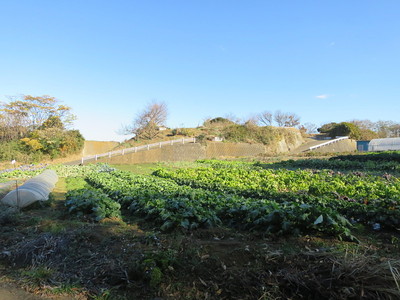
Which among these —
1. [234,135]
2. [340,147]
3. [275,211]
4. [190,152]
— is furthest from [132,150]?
[340,147]

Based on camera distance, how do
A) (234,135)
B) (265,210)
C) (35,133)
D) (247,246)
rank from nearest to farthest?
1. (247,246)
2. (265,210)
3. (35,133)
4. (234,135)

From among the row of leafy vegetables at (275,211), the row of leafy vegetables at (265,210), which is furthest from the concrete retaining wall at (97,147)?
the row of leafy vegetables at (265,210)

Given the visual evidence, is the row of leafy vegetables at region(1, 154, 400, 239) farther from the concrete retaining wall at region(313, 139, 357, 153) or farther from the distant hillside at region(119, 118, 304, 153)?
the concrete retaining wall at region(313, 139, 357, 153)

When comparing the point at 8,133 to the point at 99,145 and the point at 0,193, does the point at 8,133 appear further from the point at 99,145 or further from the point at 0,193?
the point at 0,193

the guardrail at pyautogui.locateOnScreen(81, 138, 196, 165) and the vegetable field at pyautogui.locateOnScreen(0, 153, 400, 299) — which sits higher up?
the guardrail at pyautogui.locateOnScreen(81, 138, 196, 165)

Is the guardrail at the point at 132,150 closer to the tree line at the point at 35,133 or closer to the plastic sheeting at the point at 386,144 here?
the tree line at the point at 35,133

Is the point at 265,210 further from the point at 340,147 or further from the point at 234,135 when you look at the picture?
the point at 340,147

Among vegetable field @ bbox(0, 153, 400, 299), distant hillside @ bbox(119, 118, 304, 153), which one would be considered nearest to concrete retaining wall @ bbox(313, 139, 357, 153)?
distant hillside @ bbox(119, 118, 304, 153)

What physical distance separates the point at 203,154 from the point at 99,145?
14.0 metres

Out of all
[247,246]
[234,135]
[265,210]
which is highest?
[234,135]

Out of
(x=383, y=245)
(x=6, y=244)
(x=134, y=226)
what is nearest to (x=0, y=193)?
(x=6, y=244)

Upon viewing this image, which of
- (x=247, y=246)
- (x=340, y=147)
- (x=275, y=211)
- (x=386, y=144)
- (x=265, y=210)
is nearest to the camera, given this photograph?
(x=247, y=246)

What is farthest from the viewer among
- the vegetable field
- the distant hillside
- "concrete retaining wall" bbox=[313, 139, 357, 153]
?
"concrete retaining wall" bbox=[313, 139, 357, 153]

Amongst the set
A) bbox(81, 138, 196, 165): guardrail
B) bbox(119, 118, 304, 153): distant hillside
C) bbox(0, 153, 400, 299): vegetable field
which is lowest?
bbox(0, 153, 400, 299): vegetable field
